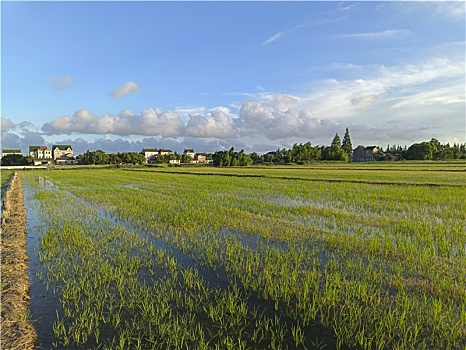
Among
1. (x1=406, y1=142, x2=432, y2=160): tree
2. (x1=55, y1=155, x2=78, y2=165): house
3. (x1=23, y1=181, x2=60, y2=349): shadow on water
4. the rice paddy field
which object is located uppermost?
(x1=406, y1=142, x2=432, y2=160): tree

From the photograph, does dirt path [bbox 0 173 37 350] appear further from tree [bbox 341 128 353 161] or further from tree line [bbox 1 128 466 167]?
tree [bbox 341 128 353 161]

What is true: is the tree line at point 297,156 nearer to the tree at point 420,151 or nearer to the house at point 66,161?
the tree at point 420,151

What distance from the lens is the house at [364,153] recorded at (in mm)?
101475

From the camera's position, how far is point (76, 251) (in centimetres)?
704

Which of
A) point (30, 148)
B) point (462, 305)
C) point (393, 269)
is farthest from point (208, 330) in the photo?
point (30, 148)

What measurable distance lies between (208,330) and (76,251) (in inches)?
187

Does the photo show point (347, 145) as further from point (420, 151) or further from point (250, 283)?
point (250, 283)

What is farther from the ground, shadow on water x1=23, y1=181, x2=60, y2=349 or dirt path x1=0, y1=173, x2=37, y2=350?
dirt path x1=0, y1=173, x2=37, y2=350

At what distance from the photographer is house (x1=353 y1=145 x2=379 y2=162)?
333ft

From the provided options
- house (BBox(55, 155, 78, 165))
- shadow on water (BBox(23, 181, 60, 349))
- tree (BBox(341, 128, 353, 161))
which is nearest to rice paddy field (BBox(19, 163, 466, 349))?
shadow on water (BBox(23, 181, 60, 349))

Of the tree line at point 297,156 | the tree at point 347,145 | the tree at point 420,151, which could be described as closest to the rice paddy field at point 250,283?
the tree line at point 297,156

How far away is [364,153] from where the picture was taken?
106m

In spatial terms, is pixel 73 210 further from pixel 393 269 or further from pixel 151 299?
pixel 393 269

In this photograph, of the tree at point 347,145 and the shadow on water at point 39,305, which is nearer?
the shadow on water at point 39,305
